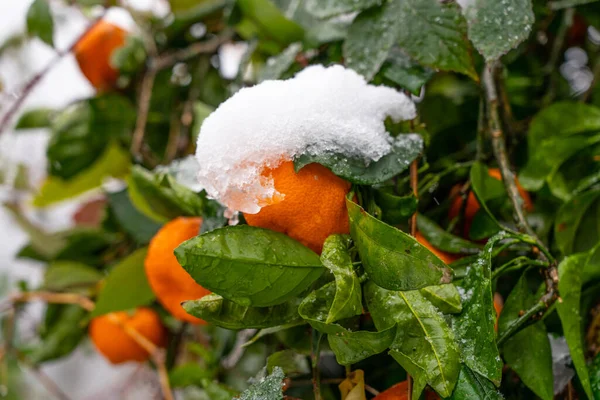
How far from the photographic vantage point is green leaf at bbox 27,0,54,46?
2.23 feet

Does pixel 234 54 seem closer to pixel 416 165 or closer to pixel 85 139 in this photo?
pixel 85 139

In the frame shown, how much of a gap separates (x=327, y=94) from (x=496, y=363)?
217mm

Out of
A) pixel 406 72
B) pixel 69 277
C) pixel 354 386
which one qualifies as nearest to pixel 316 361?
pixel 354 386

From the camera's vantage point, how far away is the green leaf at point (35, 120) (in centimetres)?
91

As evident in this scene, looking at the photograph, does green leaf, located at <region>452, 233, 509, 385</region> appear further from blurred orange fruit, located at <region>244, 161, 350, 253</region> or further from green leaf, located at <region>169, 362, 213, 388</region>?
green leaf, located at <region>169, 362, 213, 388</region>

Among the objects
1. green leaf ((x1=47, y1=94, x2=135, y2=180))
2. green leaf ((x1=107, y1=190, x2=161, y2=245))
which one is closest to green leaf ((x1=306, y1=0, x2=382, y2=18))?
green leaf ((x1=107, y1=190, x2=161, y2=245))

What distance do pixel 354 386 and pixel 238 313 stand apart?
0.10m

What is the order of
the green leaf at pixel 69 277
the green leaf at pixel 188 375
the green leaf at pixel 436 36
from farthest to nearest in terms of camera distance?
the green leaf at pixel 69 277 → the green leaf at pixel 188 375 → the green leaf at pixel 436 36

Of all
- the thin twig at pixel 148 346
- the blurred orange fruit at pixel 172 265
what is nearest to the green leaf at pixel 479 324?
the blurred orange fruit at pixel 172 265

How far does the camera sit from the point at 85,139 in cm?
82

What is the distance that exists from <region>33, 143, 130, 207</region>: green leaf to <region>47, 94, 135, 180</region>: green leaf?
0.03 metres

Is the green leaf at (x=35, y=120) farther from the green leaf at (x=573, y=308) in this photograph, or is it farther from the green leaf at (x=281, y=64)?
the green leaf at (x=573, y=308)

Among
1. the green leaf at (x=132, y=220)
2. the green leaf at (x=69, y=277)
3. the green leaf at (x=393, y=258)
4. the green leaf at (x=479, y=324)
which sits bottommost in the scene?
the green leaf at (x=69, y=277)

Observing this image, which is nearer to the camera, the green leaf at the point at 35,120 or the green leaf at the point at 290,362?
the green leaf at the point at 290,362
